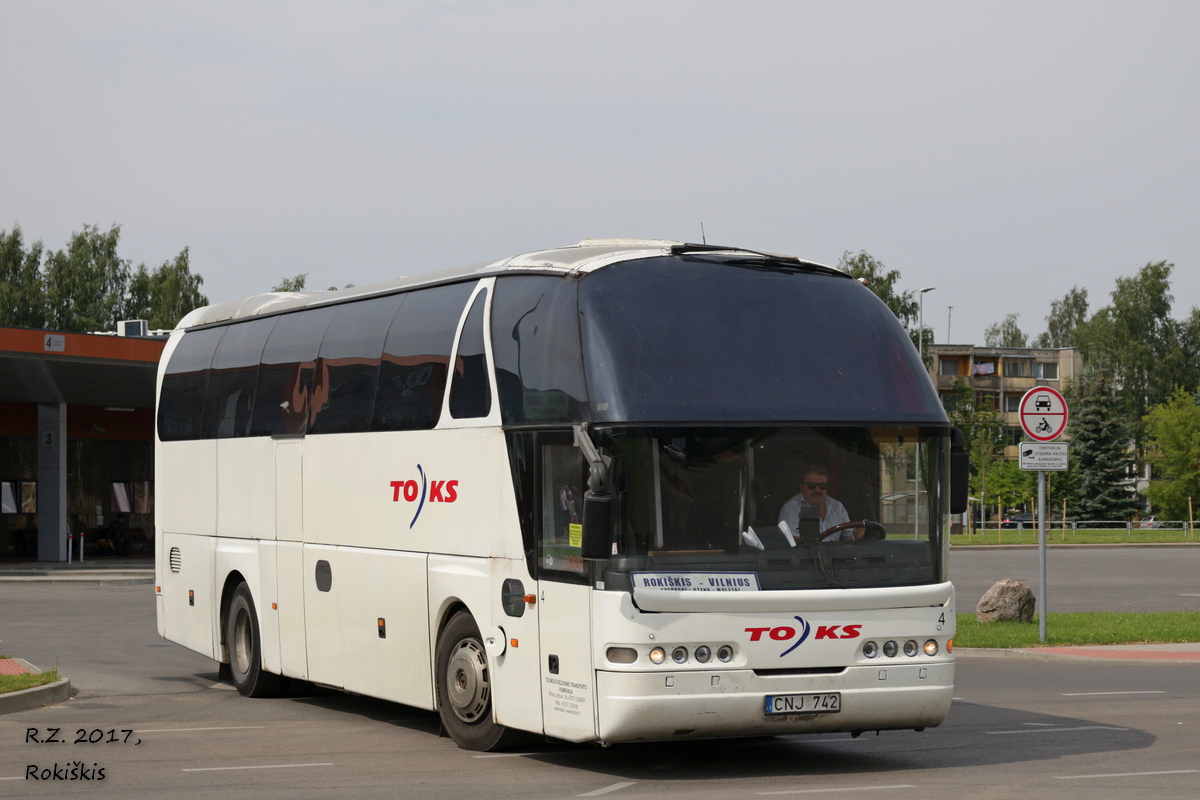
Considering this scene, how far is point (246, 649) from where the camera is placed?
15031 millimetres

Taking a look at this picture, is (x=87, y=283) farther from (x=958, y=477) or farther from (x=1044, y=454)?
(x=958, y=477)

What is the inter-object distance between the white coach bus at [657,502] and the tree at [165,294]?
223 ft

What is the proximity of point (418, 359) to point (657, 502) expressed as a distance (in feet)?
9.96

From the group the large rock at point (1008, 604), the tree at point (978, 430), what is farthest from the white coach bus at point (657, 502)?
the tree at point (978, 430)

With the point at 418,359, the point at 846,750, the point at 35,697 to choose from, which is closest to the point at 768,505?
the point at 846,750

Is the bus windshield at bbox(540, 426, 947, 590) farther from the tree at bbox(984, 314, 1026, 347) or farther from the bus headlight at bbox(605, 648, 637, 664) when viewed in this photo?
the tree at bbox(984, 314, 1026, 347)

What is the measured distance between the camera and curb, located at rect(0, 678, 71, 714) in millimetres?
13172

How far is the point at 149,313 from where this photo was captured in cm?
8250

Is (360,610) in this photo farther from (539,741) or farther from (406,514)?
(539,741)

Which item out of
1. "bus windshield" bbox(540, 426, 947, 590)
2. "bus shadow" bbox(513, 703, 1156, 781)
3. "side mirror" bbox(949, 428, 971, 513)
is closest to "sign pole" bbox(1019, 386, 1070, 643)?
"bus shadow" bbox(513, 703, 1156, 781)

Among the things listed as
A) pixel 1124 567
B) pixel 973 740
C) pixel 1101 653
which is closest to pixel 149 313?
pixel 1124 567

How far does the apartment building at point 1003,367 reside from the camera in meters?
119

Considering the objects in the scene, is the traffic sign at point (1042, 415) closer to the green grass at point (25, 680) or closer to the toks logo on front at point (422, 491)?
the toks logo on front at point (422, 491)

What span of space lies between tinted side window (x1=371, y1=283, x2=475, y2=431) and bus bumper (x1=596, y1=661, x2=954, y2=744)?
9.87 feet
